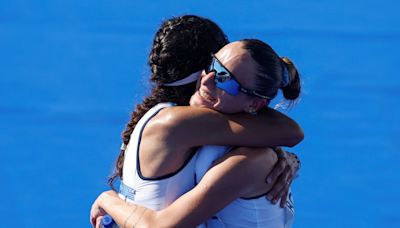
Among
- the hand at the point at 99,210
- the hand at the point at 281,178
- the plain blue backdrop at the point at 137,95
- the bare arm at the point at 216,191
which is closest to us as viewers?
the bare arm at the point at 216,191

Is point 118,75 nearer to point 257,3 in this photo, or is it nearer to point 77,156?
point 77,156

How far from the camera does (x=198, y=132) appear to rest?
219 centimetres

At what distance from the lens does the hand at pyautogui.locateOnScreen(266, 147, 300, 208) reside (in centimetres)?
228

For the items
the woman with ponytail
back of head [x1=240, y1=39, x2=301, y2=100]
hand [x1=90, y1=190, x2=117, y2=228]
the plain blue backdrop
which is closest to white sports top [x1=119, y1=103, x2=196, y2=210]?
the woman with ponytail

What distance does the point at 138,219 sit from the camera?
88.4 inches

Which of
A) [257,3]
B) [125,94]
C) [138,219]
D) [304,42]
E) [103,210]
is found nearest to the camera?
[138,219]

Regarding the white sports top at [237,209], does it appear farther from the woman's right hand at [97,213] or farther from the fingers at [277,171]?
the woman's right hand at [97,213]

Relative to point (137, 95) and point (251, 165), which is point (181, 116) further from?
point (137, 95)

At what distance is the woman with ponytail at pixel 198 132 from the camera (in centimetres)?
219

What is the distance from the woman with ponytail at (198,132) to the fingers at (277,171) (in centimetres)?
1

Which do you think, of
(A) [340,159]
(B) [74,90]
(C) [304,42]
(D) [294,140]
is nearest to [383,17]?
(C) [304,42]

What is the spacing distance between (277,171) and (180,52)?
0.38m

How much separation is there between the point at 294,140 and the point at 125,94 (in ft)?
6.65

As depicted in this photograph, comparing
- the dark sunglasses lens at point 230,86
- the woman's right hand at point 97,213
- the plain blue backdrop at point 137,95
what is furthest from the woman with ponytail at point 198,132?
the plain blue backdrop at point 137,95
